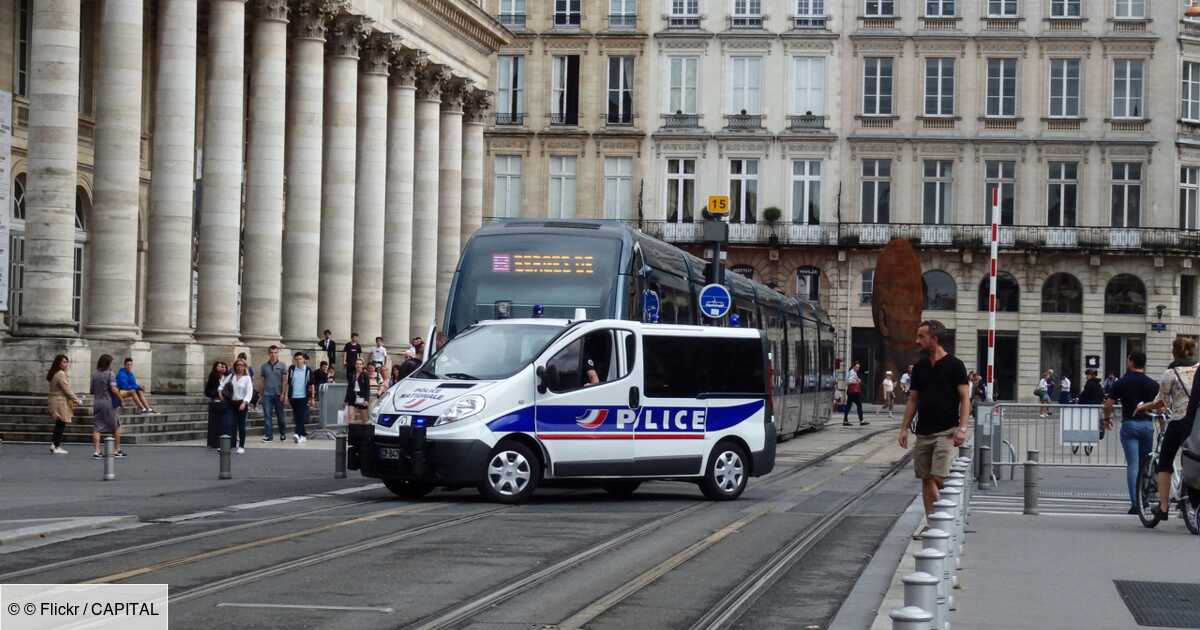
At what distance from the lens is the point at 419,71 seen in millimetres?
54000

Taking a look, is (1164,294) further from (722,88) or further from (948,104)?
(722,88)

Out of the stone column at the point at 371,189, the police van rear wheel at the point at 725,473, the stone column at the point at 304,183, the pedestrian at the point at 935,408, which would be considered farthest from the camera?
the stone column at the point at 371,189

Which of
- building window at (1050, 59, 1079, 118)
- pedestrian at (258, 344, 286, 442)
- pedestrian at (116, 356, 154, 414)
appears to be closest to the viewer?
pedestrian at (116, 356, 154, 414)

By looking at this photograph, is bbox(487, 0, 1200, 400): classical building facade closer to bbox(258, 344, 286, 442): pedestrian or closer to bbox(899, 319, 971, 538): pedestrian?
bbox(258, 344, 286, 442): pedestrian

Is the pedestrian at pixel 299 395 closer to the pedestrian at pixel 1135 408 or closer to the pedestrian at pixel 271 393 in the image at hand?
the pedestrian at pixel 271 393

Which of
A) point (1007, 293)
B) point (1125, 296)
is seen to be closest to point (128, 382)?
point (1007, 293)

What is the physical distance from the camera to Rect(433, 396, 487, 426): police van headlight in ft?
66.4

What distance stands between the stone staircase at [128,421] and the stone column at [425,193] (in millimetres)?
18490

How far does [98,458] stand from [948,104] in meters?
51.0

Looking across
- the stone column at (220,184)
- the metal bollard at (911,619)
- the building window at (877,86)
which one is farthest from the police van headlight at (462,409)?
the building window at (877,86)

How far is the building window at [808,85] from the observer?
74312 mm

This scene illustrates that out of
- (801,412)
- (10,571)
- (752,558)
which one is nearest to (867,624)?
(752,558)

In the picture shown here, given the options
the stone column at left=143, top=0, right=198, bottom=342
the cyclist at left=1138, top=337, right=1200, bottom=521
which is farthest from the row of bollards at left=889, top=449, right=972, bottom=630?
the stone column at left=143, top=0, right=198, bottom=342

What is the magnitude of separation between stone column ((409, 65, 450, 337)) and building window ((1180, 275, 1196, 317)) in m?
32.4
